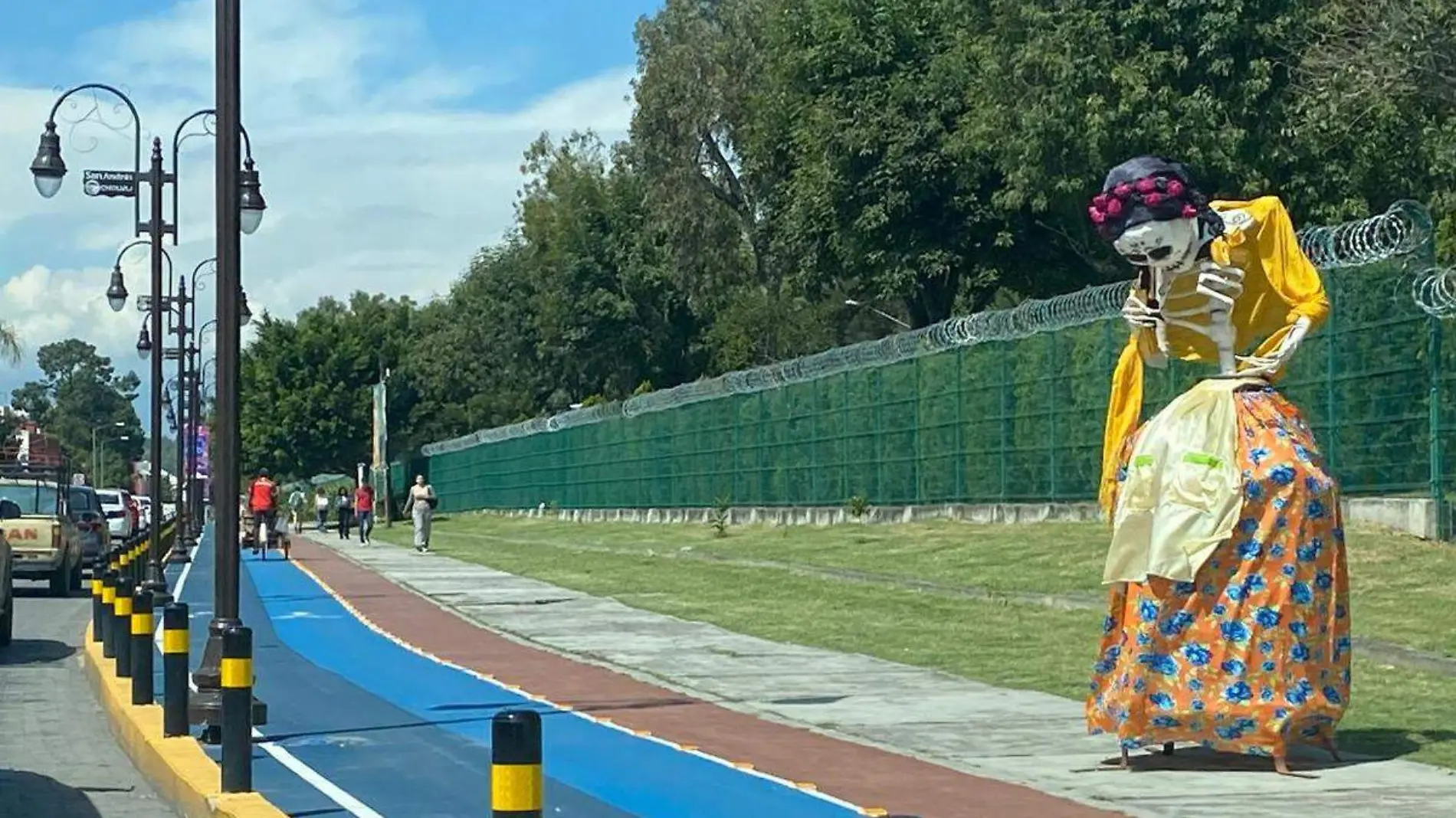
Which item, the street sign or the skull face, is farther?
the street sign

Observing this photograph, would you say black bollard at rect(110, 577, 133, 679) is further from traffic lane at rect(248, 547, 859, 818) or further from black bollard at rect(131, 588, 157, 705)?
traffic lane at rect(248, 547, 859, 818)

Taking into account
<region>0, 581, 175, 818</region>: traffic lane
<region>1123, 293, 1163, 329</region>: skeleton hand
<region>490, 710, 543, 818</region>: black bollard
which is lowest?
<region>0, 581, 175, 818</region>: traffic lane

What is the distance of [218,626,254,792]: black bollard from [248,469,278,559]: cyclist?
33476 mm

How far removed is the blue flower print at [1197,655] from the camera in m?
11.2

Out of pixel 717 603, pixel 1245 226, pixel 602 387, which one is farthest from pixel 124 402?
pixel 1245 226

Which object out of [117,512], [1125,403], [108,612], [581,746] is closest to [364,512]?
[117,512]

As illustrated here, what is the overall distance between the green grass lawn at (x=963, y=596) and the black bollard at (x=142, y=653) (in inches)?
246

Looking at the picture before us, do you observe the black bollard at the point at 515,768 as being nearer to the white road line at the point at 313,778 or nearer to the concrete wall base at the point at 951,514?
the white road line at the point at 313,778

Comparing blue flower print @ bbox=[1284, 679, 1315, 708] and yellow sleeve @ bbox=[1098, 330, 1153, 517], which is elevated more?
yellow sleeve @ bbox=[1098, 330, 1153, 517]

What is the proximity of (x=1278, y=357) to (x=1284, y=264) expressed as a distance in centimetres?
59

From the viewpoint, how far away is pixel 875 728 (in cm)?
1402

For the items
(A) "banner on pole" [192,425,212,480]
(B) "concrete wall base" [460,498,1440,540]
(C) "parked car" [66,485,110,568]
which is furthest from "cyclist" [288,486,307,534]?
(C) "parked car" [66,485,110,568]

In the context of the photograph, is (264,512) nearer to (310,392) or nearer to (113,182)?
(113,182)

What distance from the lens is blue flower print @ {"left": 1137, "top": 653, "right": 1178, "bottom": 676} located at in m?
11.3
